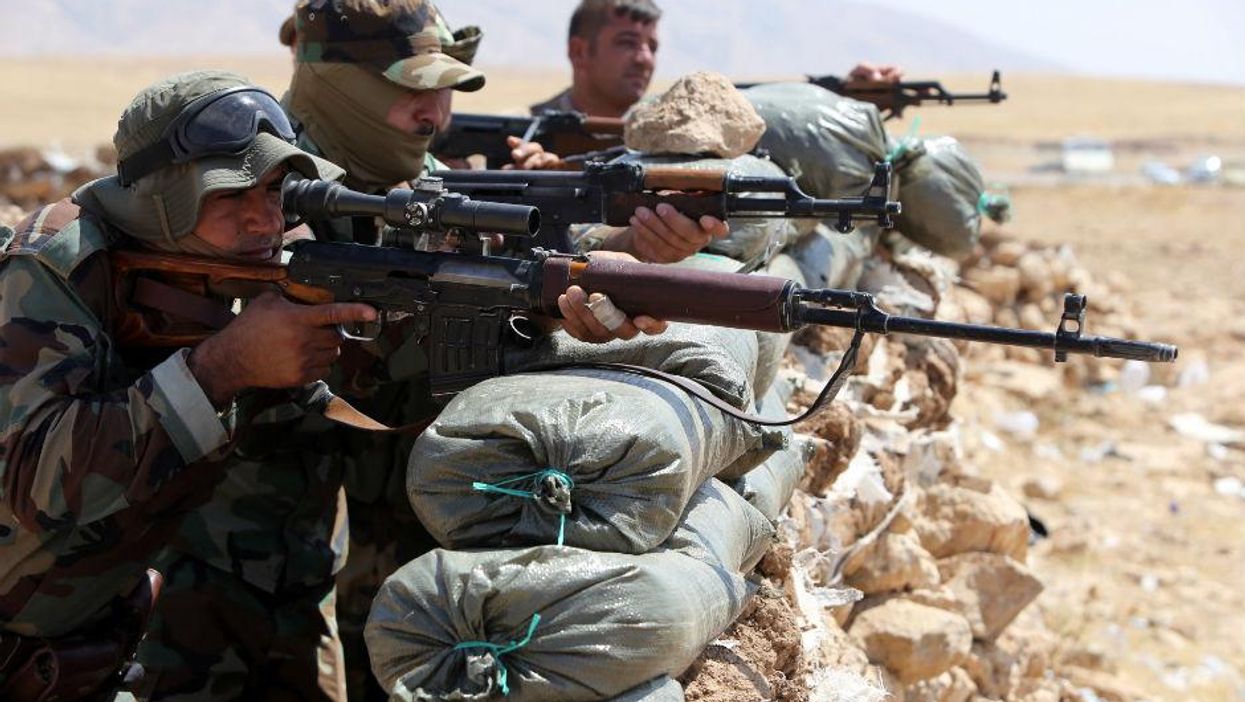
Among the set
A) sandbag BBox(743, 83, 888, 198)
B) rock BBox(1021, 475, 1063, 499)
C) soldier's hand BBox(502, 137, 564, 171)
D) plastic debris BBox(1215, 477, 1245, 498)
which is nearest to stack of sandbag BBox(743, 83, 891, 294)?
sandbag BBox(743, 83, 888, 198)

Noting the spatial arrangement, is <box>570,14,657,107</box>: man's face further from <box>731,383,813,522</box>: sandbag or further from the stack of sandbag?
<box>731,383,813,522</box>: sandbag

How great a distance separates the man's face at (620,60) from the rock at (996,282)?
516 centimetres

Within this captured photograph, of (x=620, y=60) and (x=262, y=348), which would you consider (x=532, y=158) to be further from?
(x=262, y=348)

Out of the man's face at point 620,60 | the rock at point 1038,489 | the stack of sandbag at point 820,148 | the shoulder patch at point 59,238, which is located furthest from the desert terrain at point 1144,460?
the shoulder patch at point 59,238

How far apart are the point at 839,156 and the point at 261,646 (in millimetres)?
2473

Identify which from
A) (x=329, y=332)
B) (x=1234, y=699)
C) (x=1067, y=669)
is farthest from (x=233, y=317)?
(x=1234, y=699)

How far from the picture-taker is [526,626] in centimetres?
234

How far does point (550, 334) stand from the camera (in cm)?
302

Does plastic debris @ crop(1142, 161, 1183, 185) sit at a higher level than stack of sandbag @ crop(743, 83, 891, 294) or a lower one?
lower

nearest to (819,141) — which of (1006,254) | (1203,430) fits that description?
(1006,254)

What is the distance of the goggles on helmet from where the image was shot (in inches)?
110

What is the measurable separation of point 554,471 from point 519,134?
131 inches

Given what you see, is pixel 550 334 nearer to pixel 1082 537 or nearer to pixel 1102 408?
pixel 1082 537

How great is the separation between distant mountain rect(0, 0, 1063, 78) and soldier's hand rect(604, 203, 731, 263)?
114m
